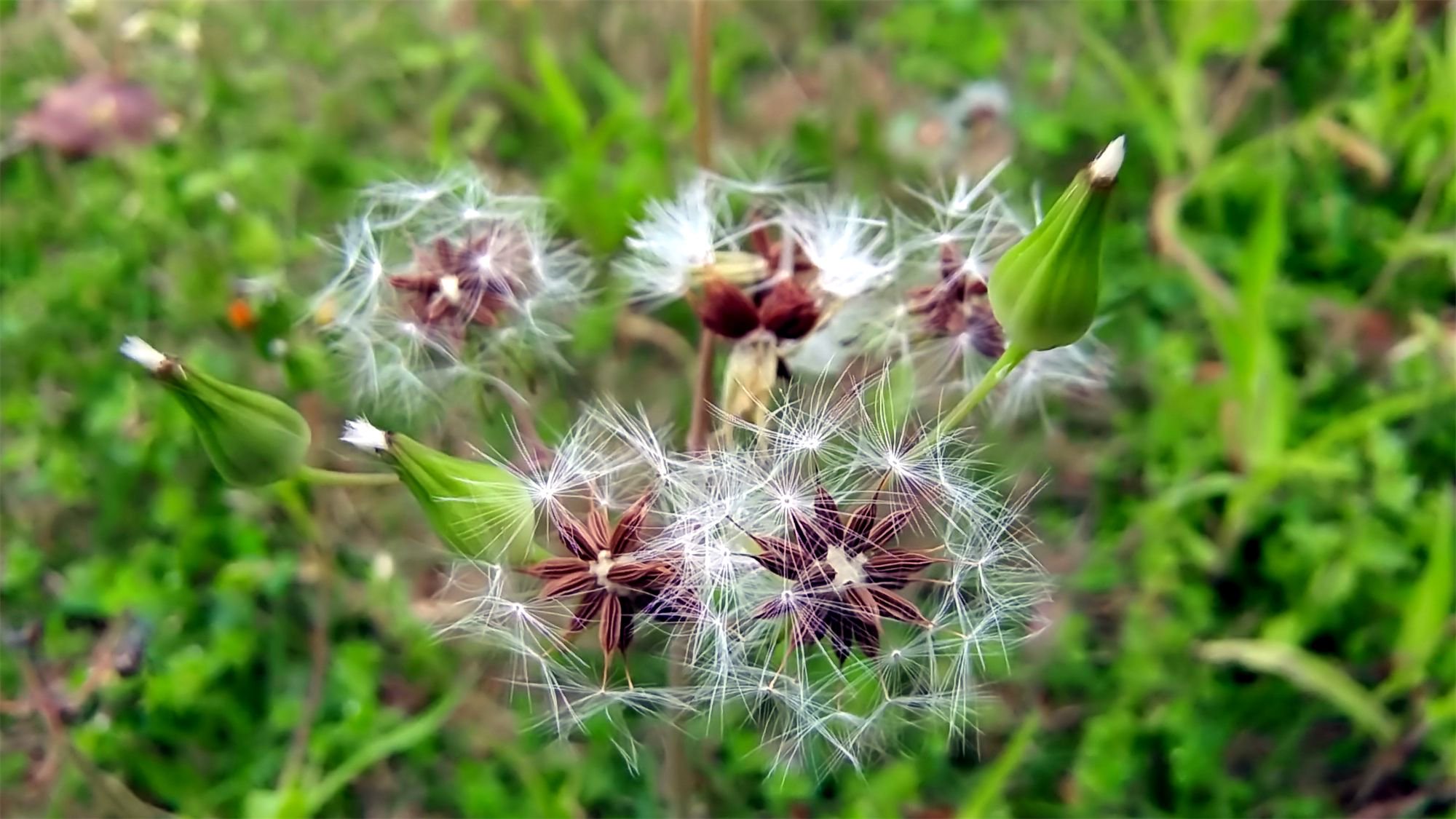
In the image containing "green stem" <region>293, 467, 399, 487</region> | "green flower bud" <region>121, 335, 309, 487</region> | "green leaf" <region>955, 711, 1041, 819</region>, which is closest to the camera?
"green flower bud" <region>121, 335, 309, 487</region>

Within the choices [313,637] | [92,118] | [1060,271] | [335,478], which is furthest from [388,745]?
[92,118]

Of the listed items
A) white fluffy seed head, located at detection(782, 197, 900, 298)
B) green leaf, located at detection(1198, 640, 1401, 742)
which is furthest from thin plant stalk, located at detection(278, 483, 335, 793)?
green leaf, located at detection(1198, 640, 1401, 742)

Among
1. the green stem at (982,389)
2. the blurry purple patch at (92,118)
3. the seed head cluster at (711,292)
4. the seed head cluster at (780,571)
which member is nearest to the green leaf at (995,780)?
the seed head cluster at (780,571)

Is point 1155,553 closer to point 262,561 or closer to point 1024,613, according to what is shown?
point 1024,613

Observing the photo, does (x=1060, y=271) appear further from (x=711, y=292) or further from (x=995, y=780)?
(x=995, y=780)

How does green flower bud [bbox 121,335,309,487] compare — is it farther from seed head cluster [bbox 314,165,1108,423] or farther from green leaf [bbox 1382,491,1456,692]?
green leaf [bbox 1382,491,1456,692]

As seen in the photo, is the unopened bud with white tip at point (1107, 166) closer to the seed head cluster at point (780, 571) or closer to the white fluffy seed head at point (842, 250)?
the seed head cluster at point (780, 571)

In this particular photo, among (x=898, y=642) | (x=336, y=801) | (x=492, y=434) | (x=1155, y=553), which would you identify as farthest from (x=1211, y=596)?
(x=336, y=801)
